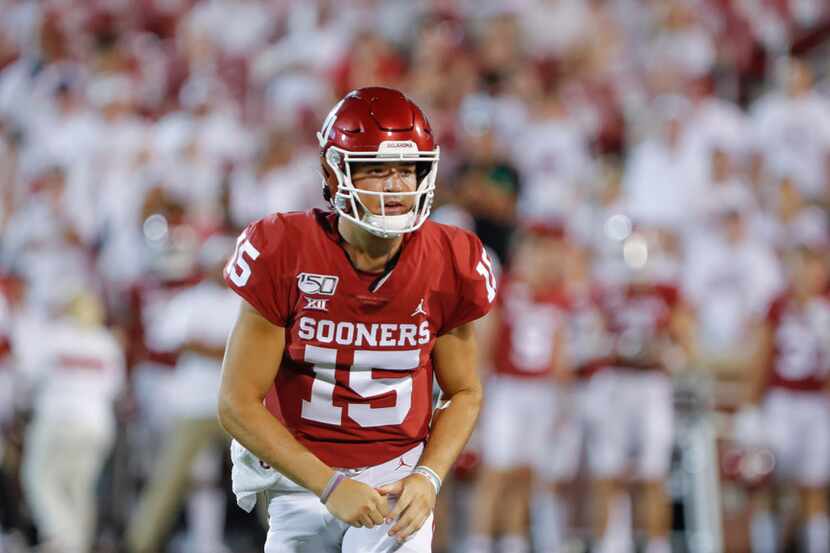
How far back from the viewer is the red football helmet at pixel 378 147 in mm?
3105

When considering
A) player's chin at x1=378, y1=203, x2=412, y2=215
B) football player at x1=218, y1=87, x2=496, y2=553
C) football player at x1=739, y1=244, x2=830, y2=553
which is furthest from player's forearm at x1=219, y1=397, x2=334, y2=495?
football player at x1=739, y1=244, x2=830, y2=553

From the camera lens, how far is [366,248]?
10.6 feet

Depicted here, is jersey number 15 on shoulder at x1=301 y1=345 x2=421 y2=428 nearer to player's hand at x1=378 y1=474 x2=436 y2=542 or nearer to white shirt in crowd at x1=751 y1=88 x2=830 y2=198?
player's hand at x1=378 y1=474 x2=436 y2=542

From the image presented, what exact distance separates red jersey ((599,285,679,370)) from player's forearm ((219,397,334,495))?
416 cm

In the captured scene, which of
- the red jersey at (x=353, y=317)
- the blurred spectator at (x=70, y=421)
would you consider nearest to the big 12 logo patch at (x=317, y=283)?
the red jersey at (x=353, y=317)

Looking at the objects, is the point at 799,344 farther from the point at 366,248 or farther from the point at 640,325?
the point at 366,248

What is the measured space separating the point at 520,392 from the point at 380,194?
4.23 meters

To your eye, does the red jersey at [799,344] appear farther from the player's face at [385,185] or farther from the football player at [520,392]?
the player's face at [385,185]

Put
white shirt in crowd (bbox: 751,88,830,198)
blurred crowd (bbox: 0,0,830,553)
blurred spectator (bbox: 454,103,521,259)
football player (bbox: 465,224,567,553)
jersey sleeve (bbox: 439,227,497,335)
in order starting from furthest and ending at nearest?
1. white shirt in crowd (bbox: 751,88,830,198)
2. blurred spectator (bbox: 454,103,521,259)
3. blurred crowd (bbox: 0,0,830,553)
4. football player (bbox: 465,224,567,553)
5. jersey sleeve (bbox: 439,227,497,335)

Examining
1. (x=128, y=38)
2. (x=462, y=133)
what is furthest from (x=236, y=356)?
(x=128, y=38)

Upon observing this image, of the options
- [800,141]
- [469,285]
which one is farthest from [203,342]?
[800,141]

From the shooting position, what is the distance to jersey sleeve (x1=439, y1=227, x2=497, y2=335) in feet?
10.7

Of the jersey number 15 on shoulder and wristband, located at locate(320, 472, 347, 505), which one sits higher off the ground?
the jersey number 15 on shoulder

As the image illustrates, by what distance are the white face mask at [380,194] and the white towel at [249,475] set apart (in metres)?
0.66
